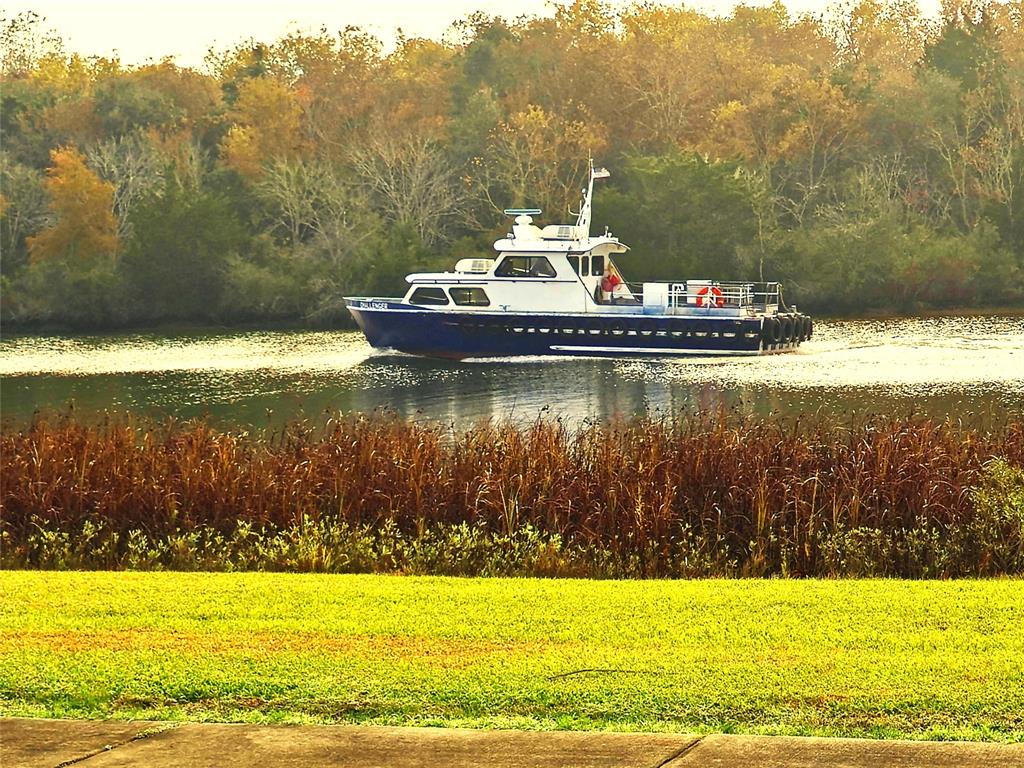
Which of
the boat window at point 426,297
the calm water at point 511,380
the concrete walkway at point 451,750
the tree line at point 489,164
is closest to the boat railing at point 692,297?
the calm water at point 511,380

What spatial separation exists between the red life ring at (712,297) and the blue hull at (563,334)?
163cm

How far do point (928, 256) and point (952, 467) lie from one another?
50.1 m

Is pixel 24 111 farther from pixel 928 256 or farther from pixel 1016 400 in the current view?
pixel 1016 400

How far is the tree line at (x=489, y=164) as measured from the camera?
63875 mm

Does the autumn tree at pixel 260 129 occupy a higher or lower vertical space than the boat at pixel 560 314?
higher

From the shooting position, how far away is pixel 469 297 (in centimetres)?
4812

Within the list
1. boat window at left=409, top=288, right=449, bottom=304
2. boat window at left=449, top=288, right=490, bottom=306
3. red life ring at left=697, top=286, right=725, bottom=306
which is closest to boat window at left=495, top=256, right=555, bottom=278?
boat window at left=449, top=288, right=490, bottom=306

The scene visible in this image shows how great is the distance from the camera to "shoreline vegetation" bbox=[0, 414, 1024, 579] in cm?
1306

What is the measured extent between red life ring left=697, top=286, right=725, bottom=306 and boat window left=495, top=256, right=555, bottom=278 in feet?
15.0

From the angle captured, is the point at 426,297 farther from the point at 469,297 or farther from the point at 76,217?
the point at 76,217

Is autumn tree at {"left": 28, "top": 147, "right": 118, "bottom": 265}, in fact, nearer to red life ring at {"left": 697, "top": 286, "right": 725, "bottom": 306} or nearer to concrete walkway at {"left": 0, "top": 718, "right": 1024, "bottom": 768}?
red life ring at {"left": 697, "top": 286, "right": 725, "bottom": 306}

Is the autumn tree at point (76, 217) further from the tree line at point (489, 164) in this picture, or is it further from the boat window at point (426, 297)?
the boat window at point (426, 297)

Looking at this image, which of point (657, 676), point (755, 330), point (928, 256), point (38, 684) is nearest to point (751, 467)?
point (657, 676)

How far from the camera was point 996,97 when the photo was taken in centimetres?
7456
